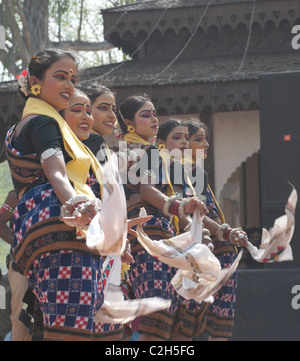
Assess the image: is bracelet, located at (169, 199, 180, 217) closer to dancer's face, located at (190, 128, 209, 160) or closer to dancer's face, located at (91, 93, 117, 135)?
dancer's face, located at (91, 93, 117, 135)

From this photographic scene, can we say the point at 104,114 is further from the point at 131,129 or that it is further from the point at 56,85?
the point at 56,85

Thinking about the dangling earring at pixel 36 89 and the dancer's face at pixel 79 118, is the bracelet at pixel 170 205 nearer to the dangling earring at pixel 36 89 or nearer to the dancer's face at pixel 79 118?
the dancer's face at pixel 79 118

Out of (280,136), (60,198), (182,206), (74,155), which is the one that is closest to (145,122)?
(182,206)

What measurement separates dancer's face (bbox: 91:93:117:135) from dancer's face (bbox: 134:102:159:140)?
17.9 inches

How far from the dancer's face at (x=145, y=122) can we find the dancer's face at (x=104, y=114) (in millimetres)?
454

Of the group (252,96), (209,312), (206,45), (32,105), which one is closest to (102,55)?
(206,45)

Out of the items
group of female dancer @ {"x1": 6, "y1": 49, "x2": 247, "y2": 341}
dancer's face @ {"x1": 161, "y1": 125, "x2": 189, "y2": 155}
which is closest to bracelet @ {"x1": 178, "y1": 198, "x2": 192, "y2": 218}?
group of female dancer @ {"x1": 6, "y1": 49, "x2": 247, "y2": 341}

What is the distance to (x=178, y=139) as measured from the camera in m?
5.35

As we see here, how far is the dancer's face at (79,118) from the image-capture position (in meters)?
3.81

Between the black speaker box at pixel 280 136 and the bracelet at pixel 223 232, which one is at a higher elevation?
the black speaker box at pixel 280 136

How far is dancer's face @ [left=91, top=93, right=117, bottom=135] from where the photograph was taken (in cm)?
431

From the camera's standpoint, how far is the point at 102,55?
29281 mm

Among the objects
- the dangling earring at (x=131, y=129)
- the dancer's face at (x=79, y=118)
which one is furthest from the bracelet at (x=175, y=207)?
the dangling earring at (x=131, y=129)

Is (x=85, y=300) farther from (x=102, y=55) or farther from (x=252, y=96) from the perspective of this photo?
(x=102, y=55)
